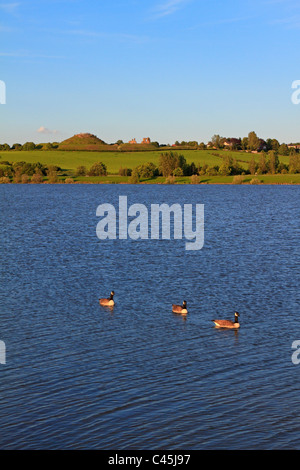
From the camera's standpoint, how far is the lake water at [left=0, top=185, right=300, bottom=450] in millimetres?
18078

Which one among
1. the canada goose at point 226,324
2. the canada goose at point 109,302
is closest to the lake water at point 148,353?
the canada goose at point 226,324

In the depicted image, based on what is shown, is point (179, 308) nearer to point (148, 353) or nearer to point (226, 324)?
point (226, 324)

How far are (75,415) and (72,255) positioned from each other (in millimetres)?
33298

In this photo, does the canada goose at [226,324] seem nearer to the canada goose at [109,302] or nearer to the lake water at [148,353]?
the lake water at [148,353]

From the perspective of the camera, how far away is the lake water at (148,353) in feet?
59.3

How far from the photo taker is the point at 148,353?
25062 mm

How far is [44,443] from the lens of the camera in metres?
17.2

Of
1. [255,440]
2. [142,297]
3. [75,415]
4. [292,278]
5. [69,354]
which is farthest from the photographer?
[292,278]

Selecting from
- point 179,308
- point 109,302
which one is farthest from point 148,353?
point 109,302

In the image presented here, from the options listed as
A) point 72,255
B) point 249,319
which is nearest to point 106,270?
point 72,255

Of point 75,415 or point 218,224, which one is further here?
point 218,224

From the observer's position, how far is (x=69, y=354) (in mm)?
24781
